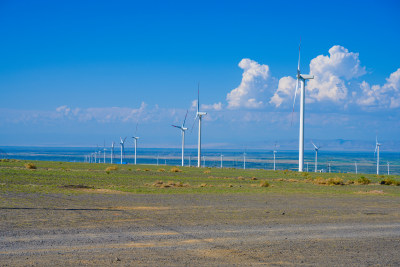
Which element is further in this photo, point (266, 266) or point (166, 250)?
point (166, 250)

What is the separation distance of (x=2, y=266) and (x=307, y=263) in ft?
22.5

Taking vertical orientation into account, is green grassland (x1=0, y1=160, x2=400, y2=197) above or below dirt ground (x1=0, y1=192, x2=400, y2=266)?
below

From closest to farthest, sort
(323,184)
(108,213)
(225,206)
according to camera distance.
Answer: (108,213)
(225,206)
(323,184)

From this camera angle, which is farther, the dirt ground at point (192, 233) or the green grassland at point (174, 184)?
the green grassland at point (174, 184)

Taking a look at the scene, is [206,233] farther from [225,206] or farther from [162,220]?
[225,206]

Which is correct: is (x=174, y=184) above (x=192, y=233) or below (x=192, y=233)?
below

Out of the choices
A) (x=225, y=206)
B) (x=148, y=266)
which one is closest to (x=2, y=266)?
(x=148, y=266)

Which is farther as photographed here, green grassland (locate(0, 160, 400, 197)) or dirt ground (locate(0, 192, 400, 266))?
green grassland (locate(0, 160, 400, 197))

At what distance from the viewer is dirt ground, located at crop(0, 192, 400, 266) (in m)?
12.6

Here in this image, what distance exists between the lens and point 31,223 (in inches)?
704

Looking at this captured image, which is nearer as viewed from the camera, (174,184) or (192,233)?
(192,233)

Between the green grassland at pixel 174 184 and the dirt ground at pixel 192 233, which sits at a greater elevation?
the dirt ground at pixel 192 233

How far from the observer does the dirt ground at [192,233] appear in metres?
12.6

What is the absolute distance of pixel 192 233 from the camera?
16578 millimetres
